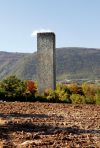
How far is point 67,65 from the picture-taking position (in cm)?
10075

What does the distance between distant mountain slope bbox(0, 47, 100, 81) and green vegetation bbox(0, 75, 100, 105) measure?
65.3 m

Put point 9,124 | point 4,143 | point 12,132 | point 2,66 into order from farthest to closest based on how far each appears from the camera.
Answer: point 2,66 < point 9,124 < point 12,132 < point 4,143

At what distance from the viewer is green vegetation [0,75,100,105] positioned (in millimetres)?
19422

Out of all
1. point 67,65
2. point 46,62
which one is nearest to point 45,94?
point 46,62

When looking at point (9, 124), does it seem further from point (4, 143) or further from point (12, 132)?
point (4, 143)

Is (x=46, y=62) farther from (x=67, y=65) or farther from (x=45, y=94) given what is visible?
(x=67, y=65)

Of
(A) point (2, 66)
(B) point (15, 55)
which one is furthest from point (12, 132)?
(B) point (15, 55)

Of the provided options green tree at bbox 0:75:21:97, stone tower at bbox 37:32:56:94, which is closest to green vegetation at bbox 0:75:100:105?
green tree at bbox 0:75:21:97

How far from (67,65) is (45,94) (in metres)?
78.6

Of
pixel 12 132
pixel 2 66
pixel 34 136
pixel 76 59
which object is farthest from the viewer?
pixel 2 66

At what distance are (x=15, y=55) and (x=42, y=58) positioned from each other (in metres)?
106

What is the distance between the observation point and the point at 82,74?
311 feet

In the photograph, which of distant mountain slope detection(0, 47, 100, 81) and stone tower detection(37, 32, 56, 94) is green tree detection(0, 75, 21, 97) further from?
distant mountain slope detection(0, 47, 100, 81)

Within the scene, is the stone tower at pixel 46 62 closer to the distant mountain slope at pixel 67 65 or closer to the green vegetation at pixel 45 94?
the green vegetation at pixel 45 94
